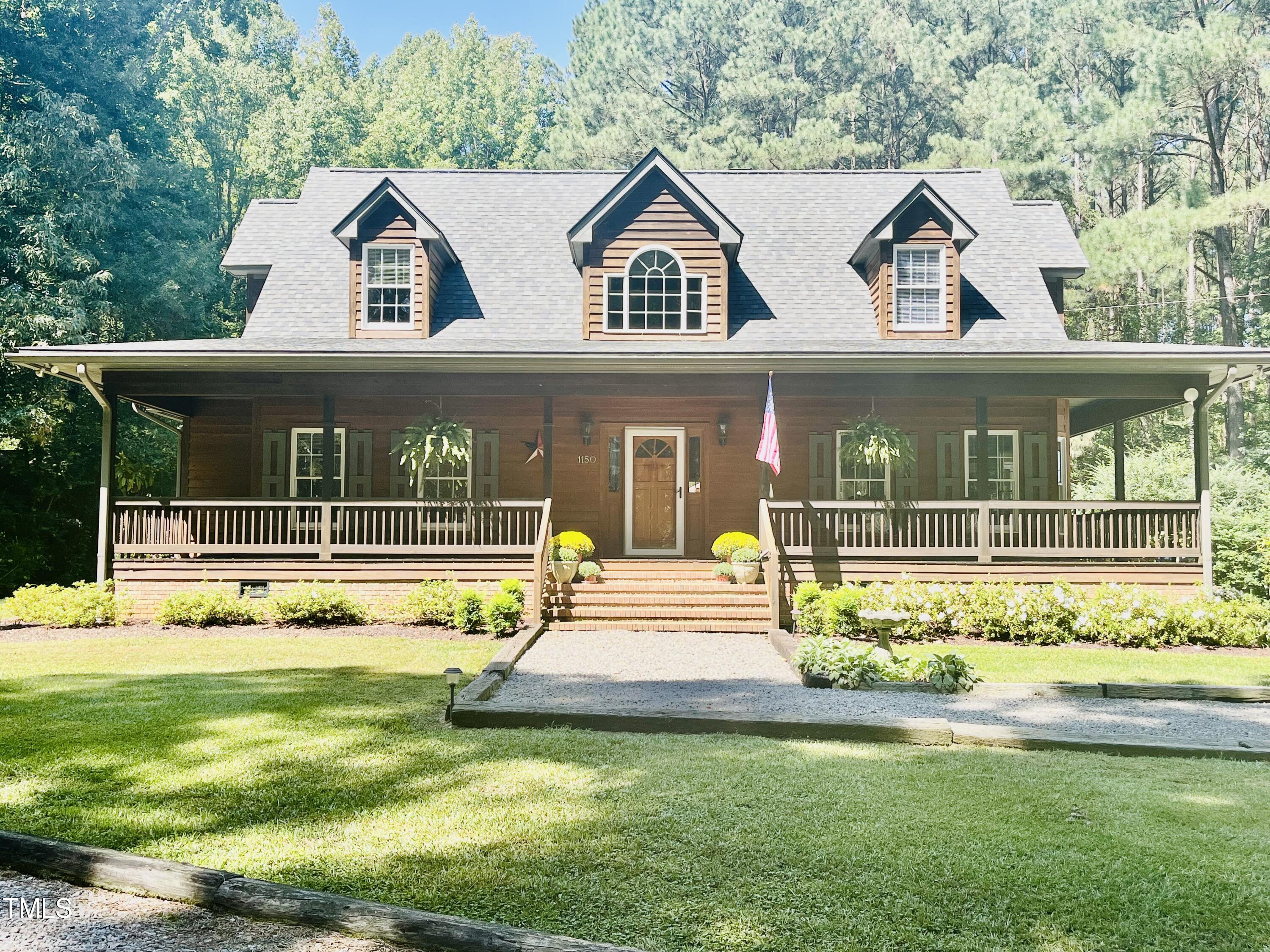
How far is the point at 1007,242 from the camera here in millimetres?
16984

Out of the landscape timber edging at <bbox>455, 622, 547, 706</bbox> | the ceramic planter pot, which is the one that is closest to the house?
the ceramic planter pot

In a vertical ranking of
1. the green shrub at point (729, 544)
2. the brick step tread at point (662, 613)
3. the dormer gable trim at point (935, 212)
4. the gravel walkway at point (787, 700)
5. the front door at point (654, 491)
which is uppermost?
the dormer gable trim at point (935, 212)

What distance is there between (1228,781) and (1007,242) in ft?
44.9

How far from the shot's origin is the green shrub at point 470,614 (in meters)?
11.5

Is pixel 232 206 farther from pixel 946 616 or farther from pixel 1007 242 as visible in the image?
pixel 946 616

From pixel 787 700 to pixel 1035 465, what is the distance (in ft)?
31.6

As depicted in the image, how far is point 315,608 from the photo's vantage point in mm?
12094


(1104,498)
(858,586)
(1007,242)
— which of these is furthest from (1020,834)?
(1104,498)

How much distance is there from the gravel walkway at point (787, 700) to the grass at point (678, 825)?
1.04 metres

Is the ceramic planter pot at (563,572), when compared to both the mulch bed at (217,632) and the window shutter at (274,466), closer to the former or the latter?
the mulch bed at (217,632)

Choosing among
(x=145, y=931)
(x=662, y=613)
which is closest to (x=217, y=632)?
(x=662, y=613)

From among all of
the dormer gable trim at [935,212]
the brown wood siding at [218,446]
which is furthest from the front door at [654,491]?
the brown wood siding at [218,446]

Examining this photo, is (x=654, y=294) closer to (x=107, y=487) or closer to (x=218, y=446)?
(x=218, y=446)

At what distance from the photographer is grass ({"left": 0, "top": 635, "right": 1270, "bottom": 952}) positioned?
3.52 meters
